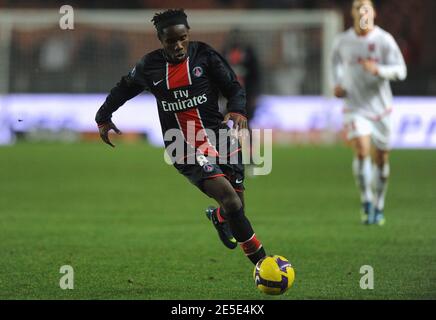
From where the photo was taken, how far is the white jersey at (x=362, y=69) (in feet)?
36.6

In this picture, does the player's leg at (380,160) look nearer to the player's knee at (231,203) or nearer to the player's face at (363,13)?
the player's face at (363,13)

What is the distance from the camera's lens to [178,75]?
7.14 m

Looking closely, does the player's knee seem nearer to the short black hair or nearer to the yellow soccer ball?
the yellow soccer ball

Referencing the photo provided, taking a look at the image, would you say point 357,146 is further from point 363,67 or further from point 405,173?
point 405,173

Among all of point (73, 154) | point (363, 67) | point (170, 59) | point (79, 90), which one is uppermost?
point (79, 90)

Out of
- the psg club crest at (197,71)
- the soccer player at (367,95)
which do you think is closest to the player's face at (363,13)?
the soccer player at (367,95)

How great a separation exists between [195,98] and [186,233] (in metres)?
3.38

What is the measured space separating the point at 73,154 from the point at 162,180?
14.6 feet

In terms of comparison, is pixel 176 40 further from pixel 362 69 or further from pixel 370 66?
pixel 362 69

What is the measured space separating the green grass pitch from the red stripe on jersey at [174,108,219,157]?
1054 millimetres

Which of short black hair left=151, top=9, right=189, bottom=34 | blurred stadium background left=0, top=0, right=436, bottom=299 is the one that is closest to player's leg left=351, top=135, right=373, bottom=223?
blurred stadium background left=0, top=0, right=436, bottom=299

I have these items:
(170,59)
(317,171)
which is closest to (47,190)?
(317,171)

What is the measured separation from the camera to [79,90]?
24234 millimetres

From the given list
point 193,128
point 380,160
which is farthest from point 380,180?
point 193,128
